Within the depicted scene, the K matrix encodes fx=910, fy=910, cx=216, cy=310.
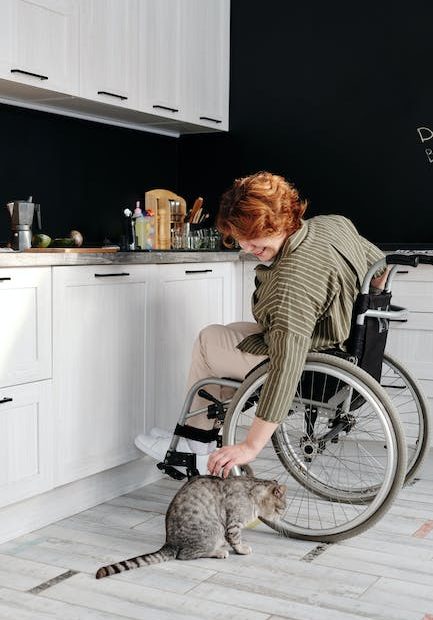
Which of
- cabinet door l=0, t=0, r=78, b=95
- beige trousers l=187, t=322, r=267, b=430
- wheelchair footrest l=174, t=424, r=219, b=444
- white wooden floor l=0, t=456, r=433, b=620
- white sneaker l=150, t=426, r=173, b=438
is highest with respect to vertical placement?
cabinet door l=0, t=0, r=78, b=95

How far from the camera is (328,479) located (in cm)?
347

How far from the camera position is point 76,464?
3.03 metres

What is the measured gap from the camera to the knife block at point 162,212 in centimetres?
423

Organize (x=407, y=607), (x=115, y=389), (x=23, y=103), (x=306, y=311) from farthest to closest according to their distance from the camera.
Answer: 1. (x=23, y=103)
2. (x=115, y=389)
3. (x=306, y=311)
4. (x=407, y=607)

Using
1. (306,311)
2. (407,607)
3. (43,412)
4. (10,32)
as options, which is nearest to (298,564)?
(407,607)

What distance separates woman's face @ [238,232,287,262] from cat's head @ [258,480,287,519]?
0.69m

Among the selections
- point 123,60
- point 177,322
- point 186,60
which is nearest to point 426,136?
point 186,60

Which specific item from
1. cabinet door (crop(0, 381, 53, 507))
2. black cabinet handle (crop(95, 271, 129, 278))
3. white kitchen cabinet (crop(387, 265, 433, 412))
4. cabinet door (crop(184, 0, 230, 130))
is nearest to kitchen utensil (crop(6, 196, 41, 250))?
black cabinet handle (crop(95, 271, 129, 278))

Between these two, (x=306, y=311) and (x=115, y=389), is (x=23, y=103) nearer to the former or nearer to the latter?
(x=115, y=389)

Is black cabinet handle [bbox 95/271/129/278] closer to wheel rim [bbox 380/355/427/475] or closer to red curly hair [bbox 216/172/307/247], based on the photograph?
red curly hair [bbox 216/172/307/247]

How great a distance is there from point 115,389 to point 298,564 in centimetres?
96

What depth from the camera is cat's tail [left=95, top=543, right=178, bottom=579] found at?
2.48 m

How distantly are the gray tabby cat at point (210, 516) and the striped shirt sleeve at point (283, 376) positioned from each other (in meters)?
0.25

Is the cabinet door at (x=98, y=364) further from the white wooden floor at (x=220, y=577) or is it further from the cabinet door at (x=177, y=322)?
the white wooden floor at (x=220, y=577)
